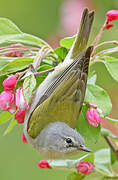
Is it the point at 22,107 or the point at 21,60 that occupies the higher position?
the point at 21,60

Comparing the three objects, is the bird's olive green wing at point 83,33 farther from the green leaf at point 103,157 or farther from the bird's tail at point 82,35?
the green leaf at point 103,157

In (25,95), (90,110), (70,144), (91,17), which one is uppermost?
(91,17)

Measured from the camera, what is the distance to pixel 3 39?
12.6 feet

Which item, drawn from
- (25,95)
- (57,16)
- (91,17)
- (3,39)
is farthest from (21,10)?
(25,95)

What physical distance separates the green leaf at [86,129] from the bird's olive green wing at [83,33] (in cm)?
61

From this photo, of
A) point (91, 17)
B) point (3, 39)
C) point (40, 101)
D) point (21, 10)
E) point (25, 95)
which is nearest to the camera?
point (25, 95)

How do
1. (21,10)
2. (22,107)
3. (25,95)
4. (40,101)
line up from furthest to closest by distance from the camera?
(21,10) → (40,101) → (22,107) → (25,95)

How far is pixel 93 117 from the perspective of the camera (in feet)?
11.8

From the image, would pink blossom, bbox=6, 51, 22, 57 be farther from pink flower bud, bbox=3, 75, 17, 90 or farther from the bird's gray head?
the bird's gray head

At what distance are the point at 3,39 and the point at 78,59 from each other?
0.69 metres

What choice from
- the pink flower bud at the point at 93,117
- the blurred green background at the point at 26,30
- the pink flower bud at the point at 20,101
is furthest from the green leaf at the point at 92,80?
the blurred green background at the point at 26,30

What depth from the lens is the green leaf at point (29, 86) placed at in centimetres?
339

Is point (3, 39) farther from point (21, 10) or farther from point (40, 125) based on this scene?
point (21, 10)

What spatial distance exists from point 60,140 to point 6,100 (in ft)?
2.22
